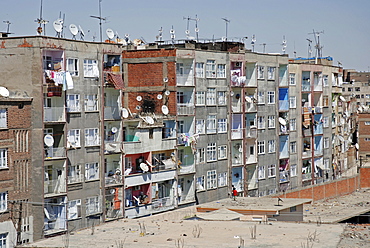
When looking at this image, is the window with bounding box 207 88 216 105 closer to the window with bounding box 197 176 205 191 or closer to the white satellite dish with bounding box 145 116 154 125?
the window with bounding box 197 176 205 191

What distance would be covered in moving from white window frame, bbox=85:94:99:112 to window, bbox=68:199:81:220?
6.20m

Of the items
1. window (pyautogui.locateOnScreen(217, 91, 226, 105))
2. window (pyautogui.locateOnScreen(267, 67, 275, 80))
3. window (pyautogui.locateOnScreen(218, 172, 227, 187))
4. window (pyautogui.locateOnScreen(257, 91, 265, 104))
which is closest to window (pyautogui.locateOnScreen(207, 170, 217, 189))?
window (pyautogui.locateOnScreen(218, 172, 227, 187))

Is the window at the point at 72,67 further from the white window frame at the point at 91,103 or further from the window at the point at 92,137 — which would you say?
the window at the point at 92,137

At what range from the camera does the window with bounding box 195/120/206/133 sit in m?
63.2

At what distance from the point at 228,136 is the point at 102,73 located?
17468 mm

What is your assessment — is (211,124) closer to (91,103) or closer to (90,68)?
(91,103)

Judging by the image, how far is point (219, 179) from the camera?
65.9 m

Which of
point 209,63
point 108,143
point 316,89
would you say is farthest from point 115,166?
point 316,89

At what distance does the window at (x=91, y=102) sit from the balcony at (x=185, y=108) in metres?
10.3

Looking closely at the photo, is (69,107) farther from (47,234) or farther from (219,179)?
(219,179)

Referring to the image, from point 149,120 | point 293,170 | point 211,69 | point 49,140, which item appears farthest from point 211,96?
point 49,140

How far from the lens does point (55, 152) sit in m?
48.7

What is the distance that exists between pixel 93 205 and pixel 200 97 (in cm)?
1586

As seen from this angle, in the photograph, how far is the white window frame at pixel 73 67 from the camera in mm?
50344
